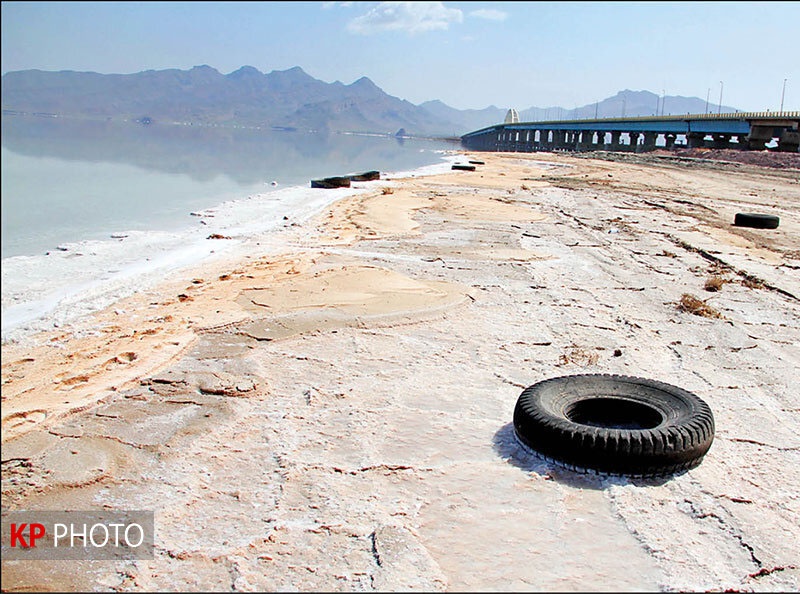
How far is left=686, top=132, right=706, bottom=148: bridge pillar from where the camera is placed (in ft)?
215

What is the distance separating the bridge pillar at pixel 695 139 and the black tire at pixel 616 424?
221ft

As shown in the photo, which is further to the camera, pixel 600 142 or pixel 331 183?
pixel 600 142

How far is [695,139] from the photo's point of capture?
66.6 metres

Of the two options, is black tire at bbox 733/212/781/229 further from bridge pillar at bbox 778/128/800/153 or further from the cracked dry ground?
bridge pillar at bbox 778/128/800/153

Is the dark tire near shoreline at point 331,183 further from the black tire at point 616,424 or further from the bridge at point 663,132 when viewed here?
the bridge at point 663,132

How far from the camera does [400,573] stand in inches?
118

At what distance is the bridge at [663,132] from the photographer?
173 feet

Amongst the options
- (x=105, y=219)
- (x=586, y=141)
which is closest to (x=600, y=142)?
(x=586, y=141)

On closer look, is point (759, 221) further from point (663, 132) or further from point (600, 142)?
point (600, 142)

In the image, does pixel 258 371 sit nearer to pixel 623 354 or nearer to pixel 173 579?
pixel 173 579

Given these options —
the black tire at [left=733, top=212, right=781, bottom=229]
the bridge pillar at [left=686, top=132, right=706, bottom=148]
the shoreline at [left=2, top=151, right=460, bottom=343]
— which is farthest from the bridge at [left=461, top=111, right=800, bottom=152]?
the shoreline at [left=2, top=151, right=460, bottom=343]

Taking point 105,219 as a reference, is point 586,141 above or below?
above

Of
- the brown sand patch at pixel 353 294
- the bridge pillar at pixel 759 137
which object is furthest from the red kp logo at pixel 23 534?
the bridge pillar at pixel 759 137

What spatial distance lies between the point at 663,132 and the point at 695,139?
665cm
